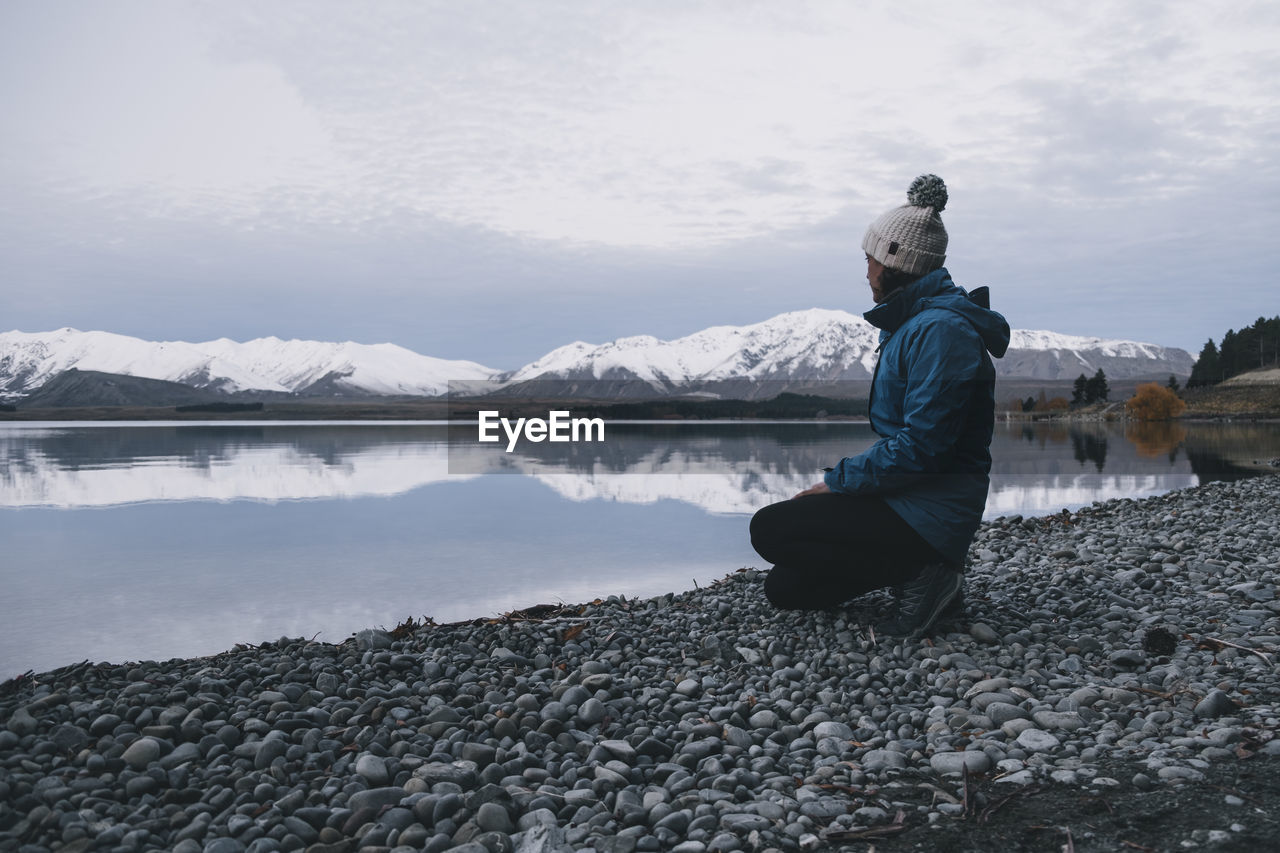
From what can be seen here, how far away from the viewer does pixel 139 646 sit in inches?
233

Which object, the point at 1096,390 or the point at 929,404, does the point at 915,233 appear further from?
the point at 1096,390

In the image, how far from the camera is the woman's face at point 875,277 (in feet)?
15.1

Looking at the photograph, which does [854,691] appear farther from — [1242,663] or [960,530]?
[1242,663]

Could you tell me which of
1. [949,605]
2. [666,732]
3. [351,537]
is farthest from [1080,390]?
[666,732]

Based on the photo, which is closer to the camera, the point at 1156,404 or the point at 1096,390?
the point at 1156,404

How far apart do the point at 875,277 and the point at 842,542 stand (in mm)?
1519

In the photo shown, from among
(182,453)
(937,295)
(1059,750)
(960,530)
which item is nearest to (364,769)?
(1059,750)

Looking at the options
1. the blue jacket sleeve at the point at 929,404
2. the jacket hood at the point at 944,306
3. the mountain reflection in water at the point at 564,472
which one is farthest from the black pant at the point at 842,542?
the mountain reflection in water at the point at 564,472

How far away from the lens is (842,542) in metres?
4.60

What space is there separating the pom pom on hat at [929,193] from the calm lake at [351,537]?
168 inches

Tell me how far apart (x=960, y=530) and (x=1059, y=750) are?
1.30 m

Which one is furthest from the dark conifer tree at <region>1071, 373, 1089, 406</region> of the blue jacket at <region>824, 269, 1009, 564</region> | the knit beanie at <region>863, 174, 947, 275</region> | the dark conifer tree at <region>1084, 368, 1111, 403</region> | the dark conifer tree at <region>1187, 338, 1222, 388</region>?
the blue jacket at <region>824, 269, 1009, 564</region>

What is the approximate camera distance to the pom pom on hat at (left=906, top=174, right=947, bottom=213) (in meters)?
4.53

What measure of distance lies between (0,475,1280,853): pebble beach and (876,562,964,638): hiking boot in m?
0.12
